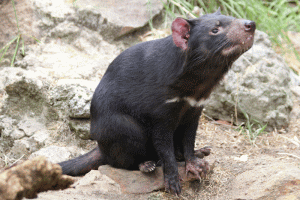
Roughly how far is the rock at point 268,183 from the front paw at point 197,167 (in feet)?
0.95

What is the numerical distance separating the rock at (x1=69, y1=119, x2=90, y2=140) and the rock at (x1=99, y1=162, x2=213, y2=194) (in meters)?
0.79

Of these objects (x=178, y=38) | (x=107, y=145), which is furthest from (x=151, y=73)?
(x=107, y=145)

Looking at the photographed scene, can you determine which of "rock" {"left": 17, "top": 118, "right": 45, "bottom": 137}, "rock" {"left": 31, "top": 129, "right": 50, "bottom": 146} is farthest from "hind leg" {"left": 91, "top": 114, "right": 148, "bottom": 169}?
"rock" {"left": 17, "top": 118, "right": 45, "bottom": 137}

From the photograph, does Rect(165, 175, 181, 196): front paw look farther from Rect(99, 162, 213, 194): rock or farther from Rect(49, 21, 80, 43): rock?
Rect(49, 21, 80, 43): rock

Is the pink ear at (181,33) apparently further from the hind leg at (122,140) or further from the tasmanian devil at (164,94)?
the hind leg at (122,140)

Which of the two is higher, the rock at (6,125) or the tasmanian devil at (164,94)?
the tasmanian devil at (164,94)

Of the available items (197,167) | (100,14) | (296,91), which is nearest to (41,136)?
(197,167)

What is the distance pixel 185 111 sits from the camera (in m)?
2.89

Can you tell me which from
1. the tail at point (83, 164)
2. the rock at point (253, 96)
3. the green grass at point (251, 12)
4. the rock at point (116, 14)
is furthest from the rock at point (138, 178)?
the green grass at point (251, 12)

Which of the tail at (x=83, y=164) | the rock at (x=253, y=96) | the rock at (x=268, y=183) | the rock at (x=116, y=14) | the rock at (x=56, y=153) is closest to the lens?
the rock at (x=268, y=183)

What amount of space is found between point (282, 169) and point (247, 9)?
3568 millimetres

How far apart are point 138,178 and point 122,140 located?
0.38m

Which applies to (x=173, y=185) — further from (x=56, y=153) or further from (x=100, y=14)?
(x=100, y=14)

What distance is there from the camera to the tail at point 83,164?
319cm
